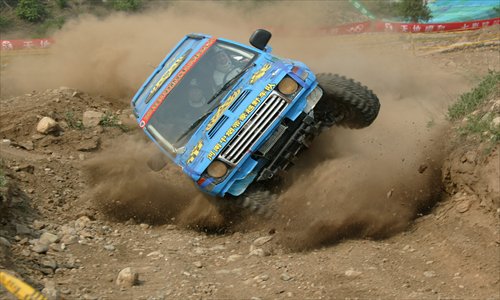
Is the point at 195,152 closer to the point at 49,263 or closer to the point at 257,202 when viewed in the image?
the point at 257,202

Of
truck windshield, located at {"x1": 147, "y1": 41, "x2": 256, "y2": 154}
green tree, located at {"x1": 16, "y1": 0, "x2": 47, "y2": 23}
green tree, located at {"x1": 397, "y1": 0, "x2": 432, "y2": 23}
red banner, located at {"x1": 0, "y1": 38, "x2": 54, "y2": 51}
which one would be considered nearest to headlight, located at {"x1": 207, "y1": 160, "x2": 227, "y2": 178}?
truck windshield, located at {"x1": 147, "y1": 41, "x2": 256, "y2": 154}

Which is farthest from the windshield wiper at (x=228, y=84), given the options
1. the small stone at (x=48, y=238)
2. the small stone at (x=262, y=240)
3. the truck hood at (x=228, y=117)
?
the small stone at (x=48, y=238)

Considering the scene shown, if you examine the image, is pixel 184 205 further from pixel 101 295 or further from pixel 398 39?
pixel 398 39

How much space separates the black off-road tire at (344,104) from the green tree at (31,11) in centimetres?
2886

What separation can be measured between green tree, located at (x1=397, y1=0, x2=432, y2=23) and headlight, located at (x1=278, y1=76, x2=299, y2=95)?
1868 cm

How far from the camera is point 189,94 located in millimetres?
6652

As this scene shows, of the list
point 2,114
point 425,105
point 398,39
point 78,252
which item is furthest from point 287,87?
point 398,39

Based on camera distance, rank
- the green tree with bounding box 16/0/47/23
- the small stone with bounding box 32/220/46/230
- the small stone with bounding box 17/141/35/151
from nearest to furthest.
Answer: the small stone with bounding box 32/220/46/230, the small stone with bounding box 17/141/35/151, the green tree with bounding box 16/0/47/23

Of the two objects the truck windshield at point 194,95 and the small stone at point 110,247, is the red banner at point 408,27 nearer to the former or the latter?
the truck windshield at point 194,95

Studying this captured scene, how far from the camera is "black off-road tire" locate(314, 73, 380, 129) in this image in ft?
21.3

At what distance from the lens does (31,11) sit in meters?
32.0

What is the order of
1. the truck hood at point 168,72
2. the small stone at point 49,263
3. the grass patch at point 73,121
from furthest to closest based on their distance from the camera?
1. the grass patch at point 73,121
2. the truck hood at point 168,72
3. the small stone at point 49,263

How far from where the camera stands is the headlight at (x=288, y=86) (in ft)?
19.8

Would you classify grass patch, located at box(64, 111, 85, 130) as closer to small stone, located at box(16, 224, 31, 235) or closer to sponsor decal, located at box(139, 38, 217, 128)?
sponsor decal, located at box(139, 38, 217, 128)
